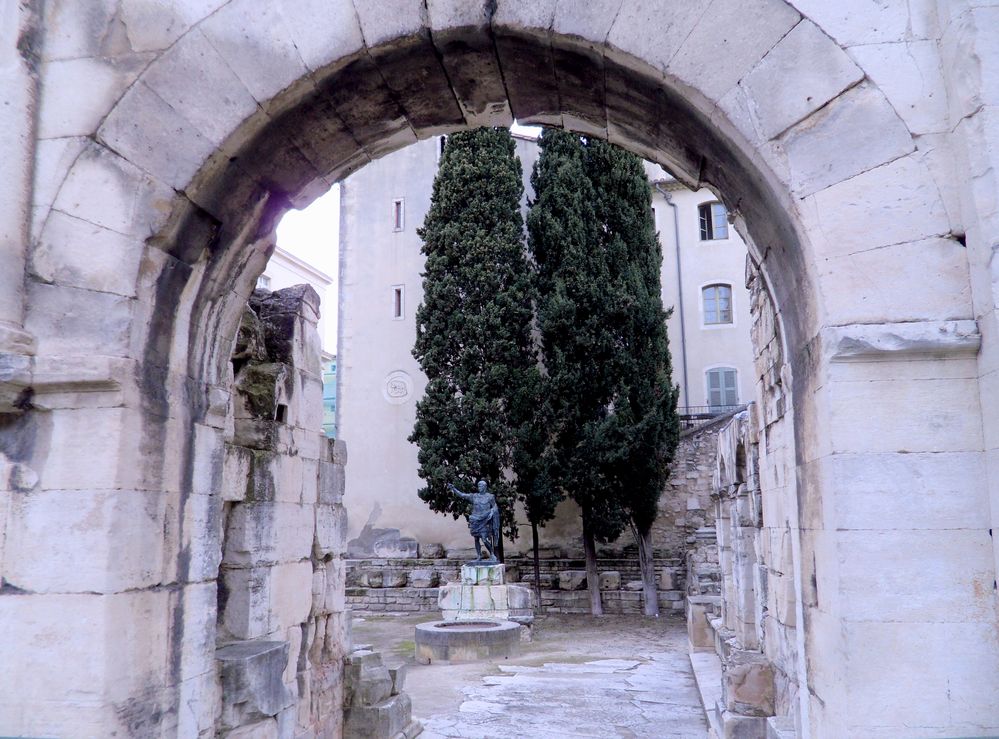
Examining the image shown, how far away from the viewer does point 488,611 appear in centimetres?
1382

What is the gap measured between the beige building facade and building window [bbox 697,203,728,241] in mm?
28

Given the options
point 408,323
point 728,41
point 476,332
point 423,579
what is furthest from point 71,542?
point 408,323

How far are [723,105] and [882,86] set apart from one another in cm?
57

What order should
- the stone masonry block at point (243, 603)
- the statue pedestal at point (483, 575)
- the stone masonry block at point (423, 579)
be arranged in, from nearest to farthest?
1. the stone masonry block at point (243, 603)
2. the statue pedestal at point (483, 575)
3. the stone masonry block at point (423, 579)

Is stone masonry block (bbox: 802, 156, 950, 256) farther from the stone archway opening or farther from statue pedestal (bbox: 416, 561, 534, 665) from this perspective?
statue pedestal (bbox: 416, 561, 534, 665)

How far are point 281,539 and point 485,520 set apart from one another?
9.89m

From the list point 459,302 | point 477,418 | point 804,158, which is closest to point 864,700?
point 804,158

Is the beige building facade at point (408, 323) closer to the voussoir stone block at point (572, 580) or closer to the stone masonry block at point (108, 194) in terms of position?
the voussoir stone block at point (572, 580)

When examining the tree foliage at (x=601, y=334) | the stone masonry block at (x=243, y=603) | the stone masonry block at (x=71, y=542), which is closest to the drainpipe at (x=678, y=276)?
the tree foliage at (x=601, y=334)

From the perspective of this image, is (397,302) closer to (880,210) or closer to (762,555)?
(762,555)

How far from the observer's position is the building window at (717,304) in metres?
22.5

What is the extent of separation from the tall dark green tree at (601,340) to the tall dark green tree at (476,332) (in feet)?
1.91

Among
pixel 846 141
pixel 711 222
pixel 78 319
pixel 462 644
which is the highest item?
pixel 711 222

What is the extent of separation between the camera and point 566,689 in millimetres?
9148
